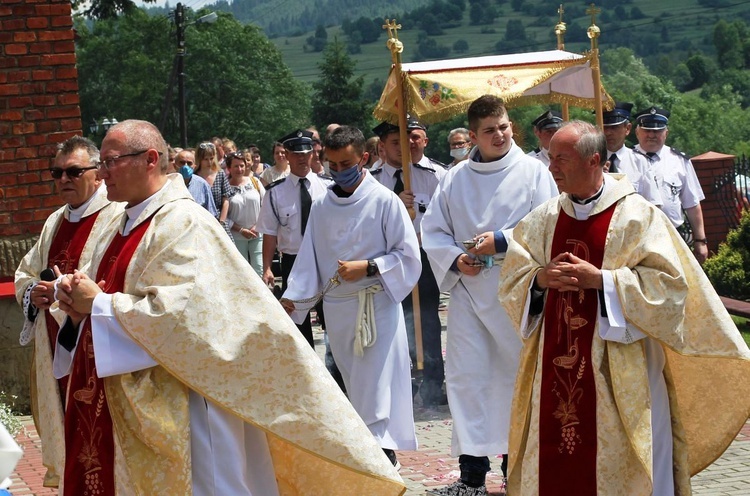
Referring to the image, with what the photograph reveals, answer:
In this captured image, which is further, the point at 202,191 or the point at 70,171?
the point at 202,191

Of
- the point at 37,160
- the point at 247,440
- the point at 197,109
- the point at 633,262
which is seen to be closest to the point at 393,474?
the point at 247,440

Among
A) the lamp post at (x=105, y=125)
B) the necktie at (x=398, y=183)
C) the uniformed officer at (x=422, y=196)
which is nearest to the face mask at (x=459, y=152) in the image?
the uniformed officer at (x=422, y=196)

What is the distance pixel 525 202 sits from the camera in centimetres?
760

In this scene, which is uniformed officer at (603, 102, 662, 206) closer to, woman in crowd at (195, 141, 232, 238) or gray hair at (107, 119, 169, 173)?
woman in crowd at (195, 141, 232, 238)

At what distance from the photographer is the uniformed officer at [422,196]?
10.1 m

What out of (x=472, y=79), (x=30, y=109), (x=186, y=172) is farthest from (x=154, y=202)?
(x=186, y=172)

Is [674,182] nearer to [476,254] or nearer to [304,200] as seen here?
[304,200]

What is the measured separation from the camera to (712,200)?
16.1m

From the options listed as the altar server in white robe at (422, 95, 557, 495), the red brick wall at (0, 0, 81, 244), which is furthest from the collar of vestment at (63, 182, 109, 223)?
the red brick wall at (0, 0, 81, 244)

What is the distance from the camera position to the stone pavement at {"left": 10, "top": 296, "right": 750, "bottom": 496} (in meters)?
7.07

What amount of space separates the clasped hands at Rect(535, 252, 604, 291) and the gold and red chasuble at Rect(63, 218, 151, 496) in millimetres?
1775

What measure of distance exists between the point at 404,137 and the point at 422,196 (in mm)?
957

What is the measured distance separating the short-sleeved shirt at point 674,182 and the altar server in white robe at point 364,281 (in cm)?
411

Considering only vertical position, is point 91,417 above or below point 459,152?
below
